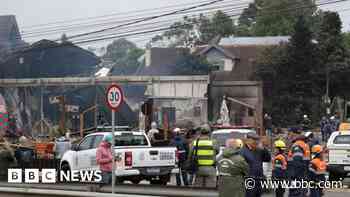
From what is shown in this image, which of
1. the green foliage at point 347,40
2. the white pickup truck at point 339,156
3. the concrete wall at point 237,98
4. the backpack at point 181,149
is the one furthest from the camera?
the green foliage at point 347,40

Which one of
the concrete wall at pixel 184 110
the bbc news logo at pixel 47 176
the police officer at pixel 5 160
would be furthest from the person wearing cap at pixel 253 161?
the concrete wall at pixel 184 110

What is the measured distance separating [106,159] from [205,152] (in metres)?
2.39

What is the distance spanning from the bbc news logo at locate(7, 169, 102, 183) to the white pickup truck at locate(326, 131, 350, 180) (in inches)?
280

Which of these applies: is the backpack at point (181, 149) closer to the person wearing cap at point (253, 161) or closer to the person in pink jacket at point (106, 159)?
the person in pink jacket at point (106, 159)

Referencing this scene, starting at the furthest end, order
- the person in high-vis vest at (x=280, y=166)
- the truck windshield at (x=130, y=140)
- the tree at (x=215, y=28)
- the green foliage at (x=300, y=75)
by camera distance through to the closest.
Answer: the tree at (x=215, y=28)
the green foliage at (x=300, y=75)
the truck windshield at (x=130, y=140)
the person in high-vis vest at (x=280, y=166)

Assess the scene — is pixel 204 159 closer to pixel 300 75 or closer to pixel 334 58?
pixel 300 75

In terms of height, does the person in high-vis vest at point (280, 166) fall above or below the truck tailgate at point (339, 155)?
above

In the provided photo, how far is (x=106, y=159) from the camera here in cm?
1759

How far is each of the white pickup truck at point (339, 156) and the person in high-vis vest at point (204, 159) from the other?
5818mm

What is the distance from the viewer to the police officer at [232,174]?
36.3 ft

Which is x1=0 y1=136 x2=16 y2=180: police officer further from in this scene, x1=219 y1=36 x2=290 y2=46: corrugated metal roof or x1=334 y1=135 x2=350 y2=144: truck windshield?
x1=219 y1=36 x2=290 y2=46: corrugated metal roof

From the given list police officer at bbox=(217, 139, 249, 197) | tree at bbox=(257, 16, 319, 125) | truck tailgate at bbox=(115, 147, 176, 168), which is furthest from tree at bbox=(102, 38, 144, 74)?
police officer at bbox=(217, 139, 249, 197)

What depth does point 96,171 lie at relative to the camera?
2056cm

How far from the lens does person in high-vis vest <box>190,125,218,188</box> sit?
17.5 metres
